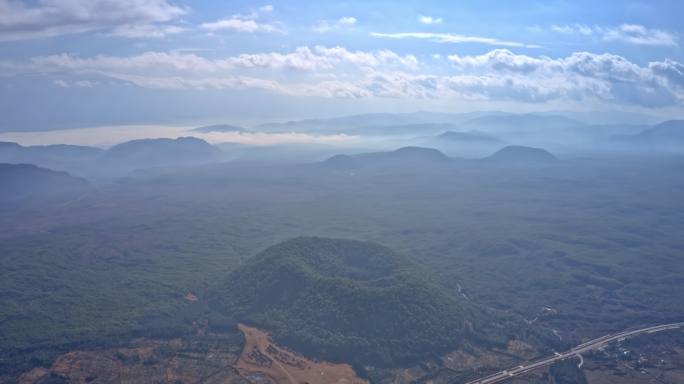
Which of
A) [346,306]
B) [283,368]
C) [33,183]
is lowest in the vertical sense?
[283,368]

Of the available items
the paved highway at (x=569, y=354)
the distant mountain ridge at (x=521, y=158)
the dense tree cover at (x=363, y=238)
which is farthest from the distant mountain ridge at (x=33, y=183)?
the distant mountain ridge at (x=521, y=158)

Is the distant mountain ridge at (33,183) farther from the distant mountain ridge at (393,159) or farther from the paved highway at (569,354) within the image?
the paved highway at (569,354)

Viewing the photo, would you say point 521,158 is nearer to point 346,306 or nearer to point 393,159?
point 393,159

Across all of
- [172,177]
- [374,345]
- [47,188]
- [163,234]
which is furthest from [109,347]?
[172,177]

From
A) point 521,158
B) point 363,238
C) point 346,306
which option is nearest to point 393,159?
point 521,158

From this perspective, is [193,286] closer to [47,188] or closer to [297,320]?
[297,320]

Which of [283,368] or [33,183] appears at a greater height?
[33,183]
